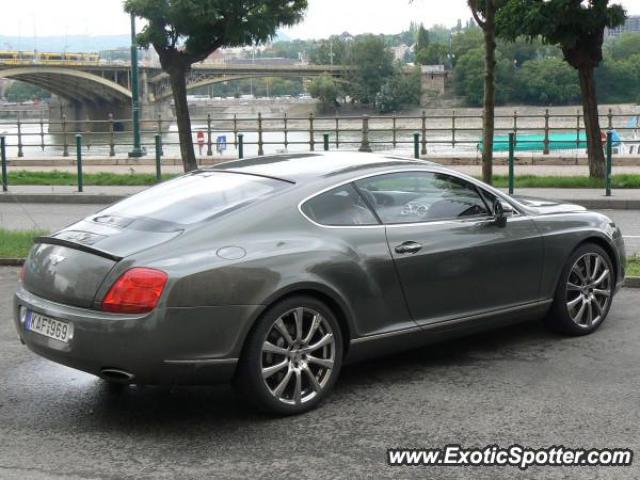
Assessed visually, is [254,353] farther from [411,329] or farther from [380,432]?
[411,329]

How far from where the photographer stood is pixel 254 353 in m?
4.79

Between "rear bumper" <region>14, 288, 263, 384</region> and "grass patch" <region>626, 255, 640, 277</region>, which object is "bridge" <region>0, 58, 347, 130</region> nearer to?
"grass patch" <region>626, 255, 640, 277</region>

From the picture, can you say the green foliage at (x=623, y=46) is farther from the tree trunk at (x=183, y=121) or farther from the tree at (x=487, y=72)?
the tree at (x=487, y=72)

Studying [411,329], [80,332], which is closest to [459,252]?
[411,329]

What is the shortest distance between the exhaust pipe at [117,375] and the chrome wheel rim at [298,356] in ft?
2.17

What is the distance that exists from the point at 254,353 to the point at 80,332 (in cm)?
86

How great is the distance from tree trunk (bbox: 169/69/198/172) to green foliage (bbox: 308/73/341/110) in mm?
31670

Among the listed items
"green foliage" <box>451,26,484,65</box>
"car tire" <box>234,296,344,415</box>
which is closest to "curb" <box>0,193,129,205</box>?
"car tire" <box>234,296,344,415</box>

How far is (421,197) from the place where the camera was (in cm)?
593

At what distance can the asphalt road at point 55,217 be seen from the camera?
43.5 feet

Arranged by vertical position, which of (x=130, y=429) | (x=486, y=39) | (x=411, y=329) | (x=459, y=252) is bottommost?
(x=130, y=429)

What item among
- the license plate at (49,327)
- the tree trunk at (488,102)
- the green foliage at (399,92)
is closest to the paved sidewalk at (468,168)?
the tree trunk at (488,102)

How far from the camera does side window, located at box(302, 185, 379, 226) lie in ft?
17.5

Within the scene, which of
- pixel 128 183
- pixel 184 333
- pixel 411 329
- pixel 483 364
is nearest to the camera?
pixel 184 333
